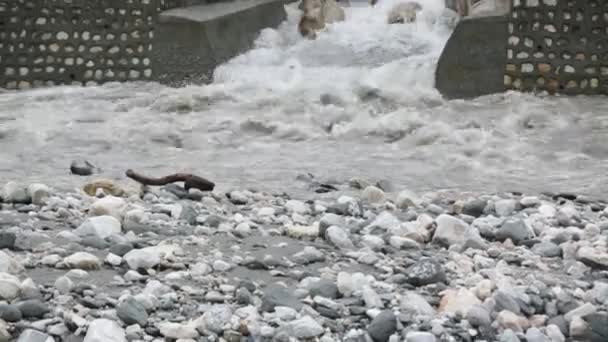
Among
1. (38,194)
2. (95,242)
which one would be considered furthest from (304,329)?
(38,194)

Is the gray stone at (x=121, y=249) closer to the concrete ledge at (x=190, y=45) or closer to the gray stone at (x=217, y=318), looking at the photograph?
the gray stone at (x=217, y=318)

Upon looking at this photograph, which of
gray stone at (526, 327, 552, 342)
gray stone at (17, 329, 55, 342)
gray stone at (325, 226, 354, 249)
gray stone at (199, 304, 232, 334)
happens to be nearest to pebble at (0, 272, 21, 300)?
gray stone at (17, 329, 55, 342)

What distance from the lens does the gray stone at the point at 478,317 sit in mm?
2416

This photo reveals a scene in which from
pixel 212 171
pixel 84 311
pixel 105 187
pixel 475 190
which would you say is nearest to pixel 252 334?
pixel 84 311

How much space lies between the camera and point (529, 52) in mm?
6480

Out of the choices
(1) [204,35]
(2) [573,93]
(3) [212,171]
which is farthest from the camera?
(1) [204,35]

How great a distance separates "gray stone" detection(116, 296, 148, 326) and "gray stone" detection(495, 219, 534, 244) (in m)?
1.26

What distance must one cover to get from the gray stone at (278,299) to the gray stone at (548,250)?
888 mm

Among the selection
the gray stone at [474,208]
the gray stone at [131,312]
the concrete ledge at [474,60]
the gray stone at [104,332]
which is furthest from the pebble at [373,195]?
the concrete ledge at [474,60]

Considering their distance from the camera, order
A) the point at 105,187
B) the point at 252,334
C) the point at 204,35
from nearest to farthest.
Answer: the point at 252,334
the point at 105,187
the point at 204,35

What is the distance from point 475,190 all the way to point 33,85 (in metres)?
4.30

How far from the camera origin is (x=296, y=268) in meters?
2.85

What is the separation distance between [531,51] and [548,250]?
365 centimetres

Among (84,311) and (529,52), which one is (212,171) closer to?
(84,311)
